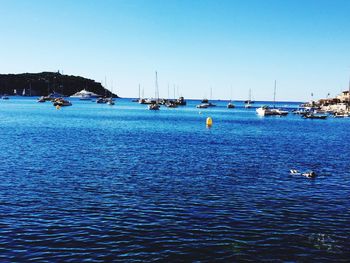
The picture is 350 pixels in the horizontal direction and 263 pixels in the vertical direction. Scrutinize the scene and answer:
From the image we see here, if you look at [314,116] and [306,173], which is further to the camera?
[314,116]

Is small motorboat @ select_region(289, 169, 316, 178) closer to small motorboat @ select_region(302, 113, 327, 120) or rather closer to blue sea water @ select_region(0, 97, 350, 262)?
blue sea water @ select_region(0, 97, 350, 262)

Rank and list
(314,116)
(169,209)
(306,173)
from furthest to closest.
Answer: (314,116), (306,173), (169,209)

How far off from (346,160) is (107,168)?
33.0 metres

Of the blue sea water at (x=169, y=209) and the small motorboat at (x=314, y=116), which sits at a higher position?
the small motorboat at (x=314, y=116)

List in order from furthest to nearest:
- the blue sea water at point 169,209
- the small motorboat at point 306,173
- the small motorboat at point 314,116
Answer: the small motorboat at point 314,116
the small motorboat at point 306,173
the blue sea water at point 169,209

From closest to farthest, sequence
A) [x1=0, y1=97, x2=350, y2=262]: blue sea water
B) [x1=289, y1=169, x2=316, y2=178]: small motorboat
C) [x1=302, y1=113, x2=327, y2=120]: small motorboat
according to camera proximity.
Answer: [x1=0, y1=97, x2=350, y2=262]: blue sea water, [x1=289, y1=169, x2=316, y2=178]: small motorboat, [x1=302, y1=113, x2=327, y2=120]: small motorboat

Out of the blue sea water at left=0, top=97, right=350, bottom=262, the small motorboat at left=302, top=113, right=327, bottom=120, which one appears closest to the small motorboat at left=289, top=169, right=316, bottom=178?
the blue sea water at left=0, top=97, right=350, bottom=262

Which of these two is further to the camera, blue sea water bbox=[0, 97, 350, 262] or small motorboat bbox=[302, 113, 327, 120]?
small motorboat bbox=[302, 113, 327, 120]

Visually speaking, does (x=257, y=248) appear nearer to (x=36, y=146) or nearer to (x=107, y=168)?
(x=107, y=168)

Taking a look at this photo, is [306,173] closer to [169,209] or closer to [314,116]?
[169,209]

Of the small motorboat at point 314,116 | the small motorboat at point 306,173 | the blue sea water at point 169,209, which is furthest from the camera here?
the small motorboat at point 314,116

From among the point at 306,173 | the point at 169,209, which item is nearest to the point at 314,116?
the point at 306,173

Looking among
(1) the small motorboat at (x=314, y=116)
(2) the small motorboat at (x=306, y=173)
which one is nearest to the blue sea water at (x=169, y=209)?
(2) the small motorboat at (x=306, y=173)

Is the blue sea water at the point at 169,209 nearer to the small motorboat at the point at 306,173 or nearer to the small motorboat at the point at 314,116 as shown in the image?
the small motorboat at the point at 306,173
